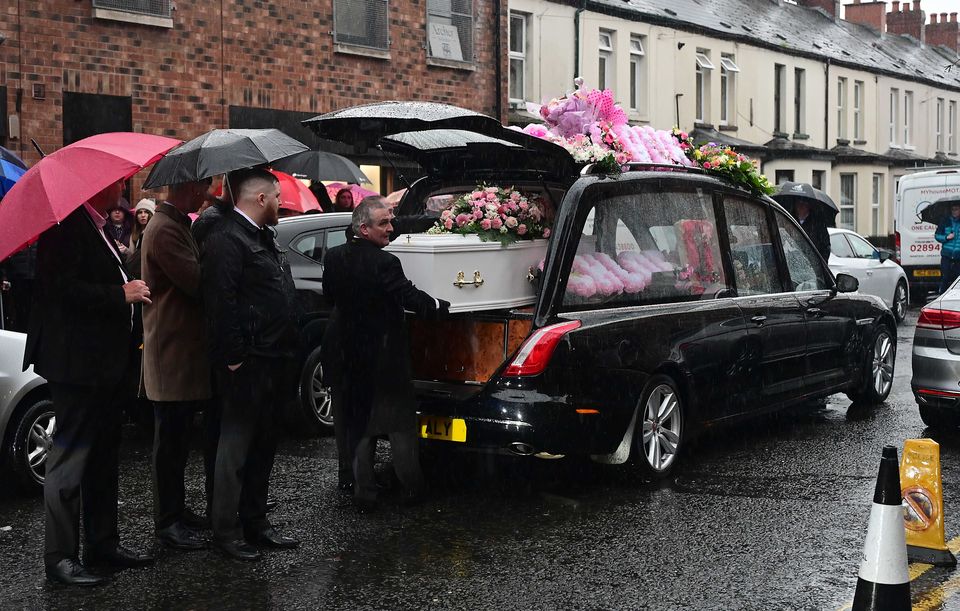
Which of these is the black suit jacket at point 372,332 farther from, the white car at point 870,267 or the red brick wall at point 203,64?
the white car at point 870,267

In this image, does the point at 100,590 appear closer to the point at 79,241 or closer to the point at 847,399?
the point at 79,241

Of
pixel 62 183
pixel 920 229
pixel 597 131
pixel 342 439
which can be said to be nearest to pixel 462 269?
pixel 342 439

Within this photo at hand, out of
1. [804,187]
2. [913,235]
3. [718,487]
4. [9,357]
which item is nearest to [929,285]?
[913,235]

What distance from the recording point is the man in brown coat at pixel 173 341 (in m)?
5.72

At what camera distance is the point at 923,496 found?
5.60 m

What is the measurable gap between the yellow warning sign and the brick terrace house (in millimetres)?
8652

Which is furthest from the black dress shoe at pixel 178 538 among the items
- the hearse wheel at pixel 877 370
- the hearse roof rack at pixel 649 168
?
the hearse wheel at pixel 877 370

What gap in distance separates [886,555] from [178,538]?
3.39 m

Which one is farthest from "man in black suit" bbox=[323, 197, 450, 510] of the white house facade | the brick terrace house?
the white house facade

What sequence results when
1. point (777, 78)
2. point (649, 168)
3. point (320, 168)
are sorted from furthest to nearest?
point (777, 78), point (320, 168), point (649, 168)

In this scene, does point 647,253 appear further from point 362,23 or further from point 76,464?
point 362,23

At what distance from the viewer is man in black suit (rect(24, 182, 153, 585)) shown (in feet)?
17.5

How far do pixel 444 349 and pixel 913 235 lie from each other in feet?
63.0

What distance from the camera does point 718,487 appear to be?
717cm
